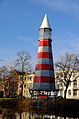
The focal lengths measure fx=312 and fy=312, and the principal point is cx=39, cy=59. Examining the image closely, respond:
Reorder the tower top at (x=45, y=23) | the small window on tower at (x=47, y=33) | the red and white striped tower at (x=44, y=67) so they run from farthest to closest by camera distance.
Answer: the tower top at (x=45, y=23) < the small window on tower at (x=47, y=33) < the red and white striped tower at (x=44, y=67)

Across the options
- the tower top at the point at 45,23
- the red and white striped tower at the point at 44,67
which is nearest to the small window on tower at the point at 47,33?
the red and white striped tower at the point at 44,67

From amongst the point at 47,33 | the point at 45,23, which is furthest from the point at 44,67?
the point at 45,23

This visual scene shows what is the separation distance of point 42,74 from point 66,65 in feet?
72.0

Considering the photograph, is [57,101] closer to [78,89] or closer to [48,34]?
[48,34]

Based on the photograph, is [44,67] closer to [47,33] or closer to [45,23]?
[47,33]

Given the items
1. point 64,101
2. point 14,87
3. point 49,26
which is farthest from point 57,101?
point 14,87

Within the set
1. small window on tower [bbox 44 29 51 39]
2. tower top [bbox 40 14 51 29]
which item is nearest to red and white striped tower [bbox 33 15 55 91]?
small window on tower [bbox 44 29 51 39]

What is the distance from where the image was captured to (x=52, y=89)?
53938mm

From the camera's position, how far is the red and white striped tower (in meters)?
53.6

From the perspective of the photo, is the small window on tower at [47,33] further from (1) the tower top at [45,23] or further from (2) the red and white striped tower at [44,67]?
(1) the tower top at [45,23]

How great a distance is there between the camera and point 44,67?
53.9 meters

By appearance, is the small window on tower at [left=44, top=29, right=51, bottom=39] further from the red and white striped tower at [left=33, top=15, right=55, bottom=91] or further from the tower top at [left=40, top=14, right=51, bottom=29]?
the tower top at [left=40, top=14, right=51, bottom=29]

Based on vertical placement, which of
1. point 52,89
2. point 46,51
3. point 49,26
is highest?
point 49,26

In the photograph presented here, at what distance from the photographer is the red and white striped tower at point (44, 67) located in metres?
53.6
